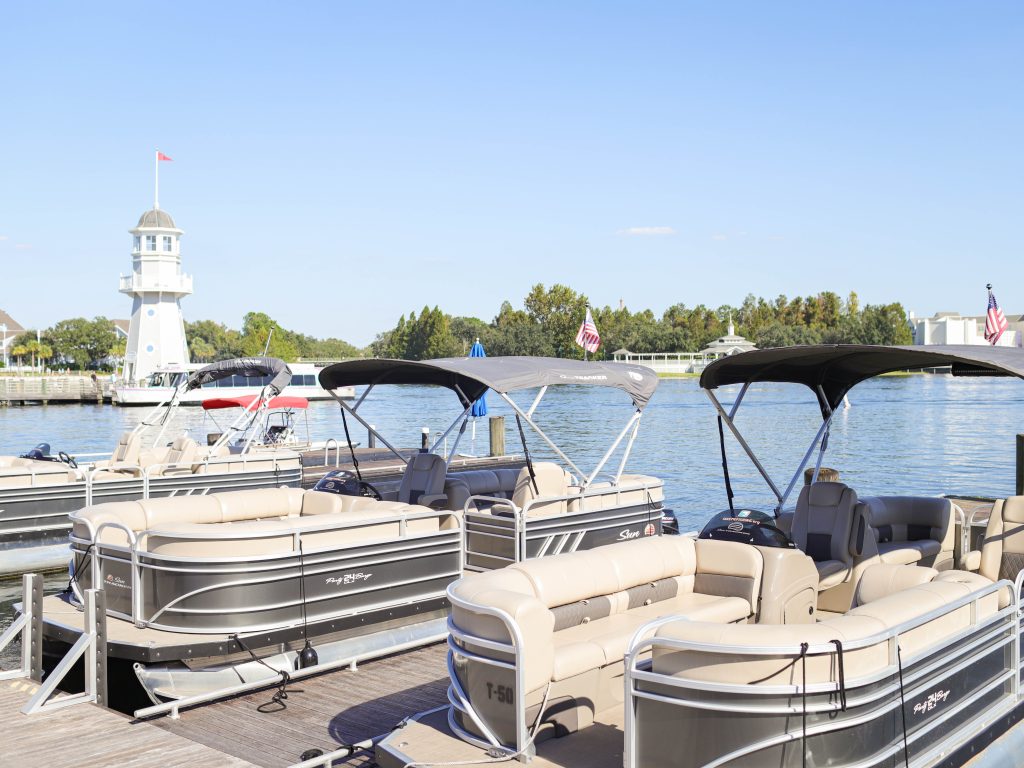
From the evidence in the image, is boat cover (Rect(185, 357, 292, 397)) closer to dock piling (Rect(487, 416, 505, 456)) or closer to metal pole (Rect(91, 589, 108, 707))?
dock piling (Rect(487, 416, 505, 456))

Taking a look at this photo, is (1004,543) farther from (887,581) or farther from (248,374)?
(248,374)

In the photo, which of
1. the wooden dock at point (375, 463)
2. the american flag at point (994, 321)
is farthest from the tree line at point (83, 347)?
the american flag at point (994, 321)

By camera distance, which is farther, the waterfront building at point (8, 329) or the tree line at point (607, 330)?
the waterfront building at point (8, 329)

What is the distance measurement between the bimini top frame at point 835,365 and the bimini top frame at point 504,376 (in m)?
2.50

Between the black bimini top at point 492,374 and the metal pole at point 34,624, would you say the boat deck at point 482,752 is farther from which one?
the black bimini top at point 492,374

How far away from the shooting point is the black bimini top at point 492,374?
1162 centimetres

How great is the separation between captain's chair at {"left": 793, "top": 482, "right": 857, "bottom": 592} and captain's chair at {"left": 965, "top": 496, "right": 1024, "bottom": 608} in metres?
1.12

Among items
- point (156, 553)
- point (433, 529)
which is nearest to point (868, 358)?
point (433, 529)

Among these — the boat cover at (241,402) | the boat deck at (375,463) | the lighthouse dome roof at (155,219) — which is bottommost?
the boat deck at (375,463)

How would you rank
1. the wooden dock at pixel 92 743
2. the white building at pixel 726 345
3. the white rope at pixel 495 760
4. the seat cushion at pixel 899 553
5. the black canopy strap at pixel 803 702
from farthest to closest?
the white building at pixel 726 345
the seat cushion at pixel 899 553
the wooden dock at pixel 92 743
the white rope at pixel 495 760
the black canopy strap at pixel 803 702

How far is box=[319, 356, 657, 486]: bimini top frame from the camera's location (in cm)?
1165

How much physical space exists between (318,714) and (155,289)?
62047mm

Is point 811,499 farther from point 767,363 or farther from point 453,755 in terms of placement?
point 453,755

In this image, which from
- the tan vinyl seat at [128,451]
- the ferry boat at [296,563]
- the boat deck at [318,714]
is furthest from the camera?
the tan vinyl seat at [128,451]
